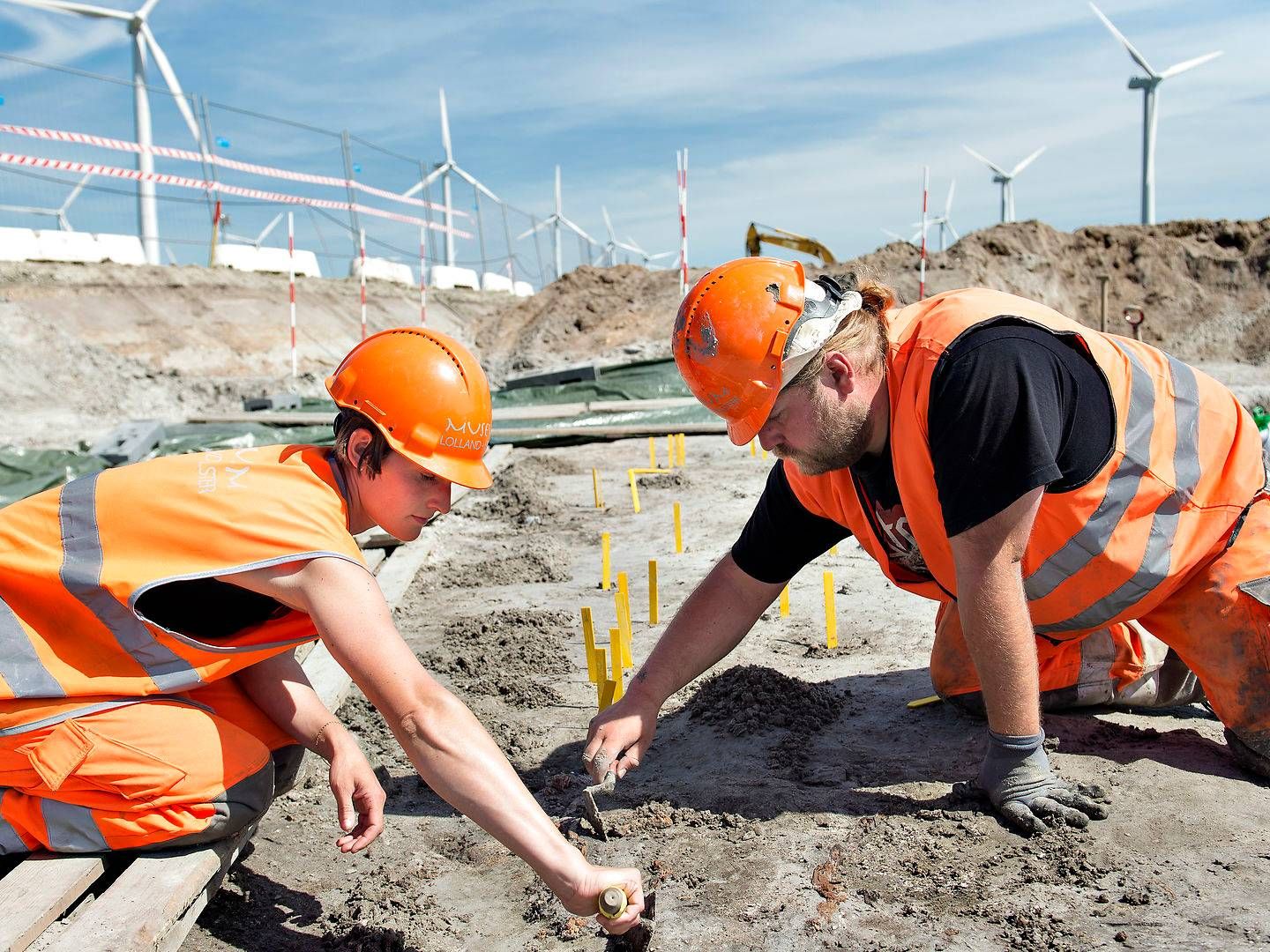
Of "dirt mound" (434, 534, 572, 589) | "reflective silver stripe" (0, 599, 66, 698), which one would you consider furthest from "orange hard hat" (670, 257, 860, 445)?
"dirt mound" (434, 534, 572, 589)

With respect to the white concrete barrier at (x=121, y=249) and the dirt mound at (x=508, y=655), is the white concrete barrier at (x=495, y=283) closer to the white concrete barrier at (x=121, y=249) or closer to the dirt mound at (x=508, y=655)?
the white concrete barrier at (x=121, y=249)

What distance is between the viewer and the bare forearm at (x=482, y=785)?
1.77 metres

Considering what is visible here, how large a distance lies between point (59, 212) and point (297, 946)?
52.2 feet


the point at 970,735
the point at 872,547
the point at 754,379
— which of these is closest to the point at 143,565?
the point at 754,379

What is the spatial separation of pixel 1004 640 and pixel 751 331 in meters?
0.84

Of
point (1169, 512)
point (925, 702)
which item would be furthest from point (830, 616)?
point (1169, 512)

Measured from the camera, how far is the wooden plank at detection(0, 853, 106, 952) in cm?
186

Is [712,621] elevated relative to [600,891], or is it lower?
elevated

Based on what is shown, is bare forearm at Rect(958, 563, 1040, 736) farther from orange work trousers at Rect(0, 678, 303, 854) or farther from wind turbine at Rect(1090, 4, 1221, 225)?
wind turbine at Rect(1090, 4, 1221, 225)

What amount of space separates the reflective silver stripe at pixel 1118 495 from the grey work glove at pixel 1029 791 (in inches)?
15.3

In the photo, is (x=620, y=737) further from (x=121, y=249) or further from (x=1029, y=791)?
(x=121, y=249)

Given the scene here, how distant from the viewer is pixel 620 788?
284 cm

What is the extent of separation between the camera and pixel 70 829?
210cm

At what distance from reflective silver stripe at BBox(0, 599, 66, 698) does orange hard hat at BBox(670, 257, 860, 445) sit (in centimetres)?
141
